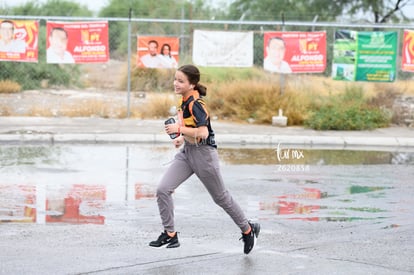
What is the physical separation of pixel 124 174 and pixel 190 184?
4.09 ft

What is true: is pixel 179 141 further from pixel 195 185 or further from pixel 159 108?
pixel 159 108

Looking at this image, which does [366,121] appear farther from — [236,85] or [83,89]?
[83,89]

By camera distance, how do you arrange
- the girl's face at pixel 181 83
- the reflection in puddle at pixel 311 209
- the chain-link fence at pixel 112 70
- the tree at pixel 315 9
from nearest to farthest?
1. the girl's face at pixel 181 83
2. the reflection in puddle at pixel 311 209
3. the chain-link fence at pixel 112 70
4. the tree at pixel 315 9

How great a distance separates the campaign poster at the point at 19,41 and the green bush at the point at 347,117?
6.22m

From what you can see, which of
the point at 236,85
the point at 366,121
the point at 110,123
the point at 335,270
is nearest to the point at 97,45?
the point at 110,123

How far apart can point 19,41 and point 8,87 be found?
252 inches

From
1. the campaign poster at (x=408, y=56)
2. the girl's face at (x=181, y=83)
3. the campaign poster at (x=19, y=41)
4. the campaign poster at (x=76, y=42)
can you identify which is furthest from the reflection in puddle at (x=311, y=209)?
the campaign poster at (x=19, y=41)

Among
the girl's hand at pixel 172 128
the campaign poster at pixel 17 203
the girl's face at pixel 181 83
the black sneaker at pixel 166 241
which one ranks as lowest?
the campaign poster at pixel 17 203

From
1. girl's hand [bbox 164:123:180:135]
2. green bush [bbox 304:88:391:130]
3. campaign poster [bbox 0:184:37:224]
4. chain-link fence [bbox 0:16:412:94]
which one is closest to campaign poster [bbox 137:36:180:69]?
chain-link fence [bbox 0:16:412:94]

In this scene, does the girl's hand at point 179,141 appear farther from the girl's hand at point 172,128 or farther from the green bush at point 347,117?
the green bush at point 347,117

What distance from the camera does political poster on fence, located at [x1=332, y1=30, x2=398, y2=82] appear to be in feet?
65.4

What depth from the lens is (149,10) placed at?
1641 inches

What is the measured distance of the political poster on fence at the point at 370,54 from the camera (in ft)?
65.4

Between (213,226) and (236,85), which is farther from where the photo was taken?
(236,85)
